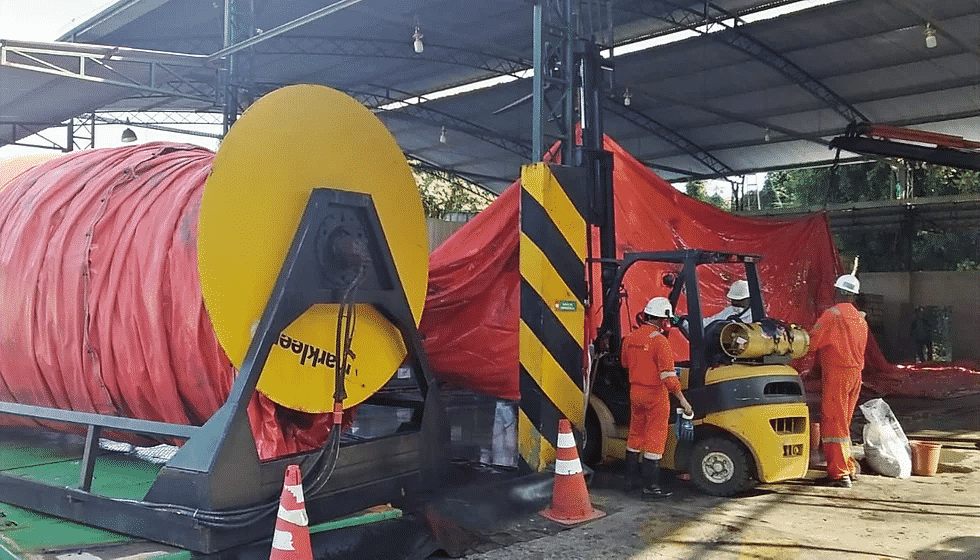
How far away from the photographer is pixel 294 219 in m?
3.60

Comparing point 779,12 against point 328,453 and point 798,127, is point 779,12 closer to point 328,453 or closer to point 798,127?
point 798,127

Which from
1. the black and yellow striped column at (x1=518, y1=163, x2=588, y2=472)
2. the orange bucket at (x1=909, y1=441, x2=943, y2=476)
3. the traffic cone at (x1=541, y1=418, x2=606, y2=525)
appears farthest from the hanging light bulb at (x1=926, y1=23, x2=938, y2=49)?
the traffic cone at (x1=541, y1=418, x2=606, y2=525)

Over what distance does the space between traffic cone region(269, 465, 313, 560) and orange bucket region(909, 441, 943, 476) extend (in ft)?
18.3

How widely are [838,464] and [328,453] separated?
4.46 m

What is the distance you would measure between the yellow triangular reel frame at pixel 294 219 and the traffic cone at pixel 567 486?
1235mm

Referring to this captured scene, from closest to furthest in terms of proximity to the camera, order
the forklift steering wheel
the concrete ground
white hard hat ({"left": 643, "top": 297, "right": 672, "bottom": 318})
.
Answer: the concrete ground
white hard hat ({"left": 643, "top": 297, "right": 672, "bottom": 318})
the forklift steering wheel

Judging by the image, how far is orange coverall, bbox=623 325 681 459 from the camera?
18.5 feet

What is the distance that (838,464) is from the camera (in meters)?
6.32

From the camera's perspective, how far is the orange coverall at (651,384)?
5.64 m

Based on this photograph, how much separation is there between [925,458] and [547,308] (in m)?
3.68

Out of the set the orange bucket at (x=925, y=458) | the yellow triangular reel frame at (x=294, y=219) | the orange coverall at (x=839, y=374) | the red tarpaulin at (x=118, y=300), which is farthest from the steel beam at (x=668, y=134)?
the red tarpaulin at (x=118, y=300)

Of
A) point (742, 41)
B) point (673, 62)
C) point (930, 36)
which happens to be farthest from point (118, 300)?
point (673, 62)

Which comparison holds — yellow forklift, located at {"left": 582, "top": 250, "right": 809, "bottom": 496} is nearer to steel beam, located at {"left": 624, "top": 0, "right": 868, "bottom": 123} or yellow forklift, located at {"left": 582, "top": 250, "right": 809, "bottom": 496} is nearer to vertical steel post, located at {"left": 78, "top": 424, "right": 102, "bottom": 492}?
vertical steel post, located at {"left": 78, "top": 424, "right": 102, "bottom": 492}

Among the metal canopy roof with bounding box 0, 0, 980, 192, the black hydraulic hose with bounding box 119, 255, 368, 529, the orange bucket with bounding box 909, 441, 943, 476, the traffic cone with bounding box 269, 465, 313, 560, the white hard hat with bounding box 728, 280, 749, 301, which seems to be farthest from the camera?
the metal canopy roof with bounding box 0, 0, 980, 192
